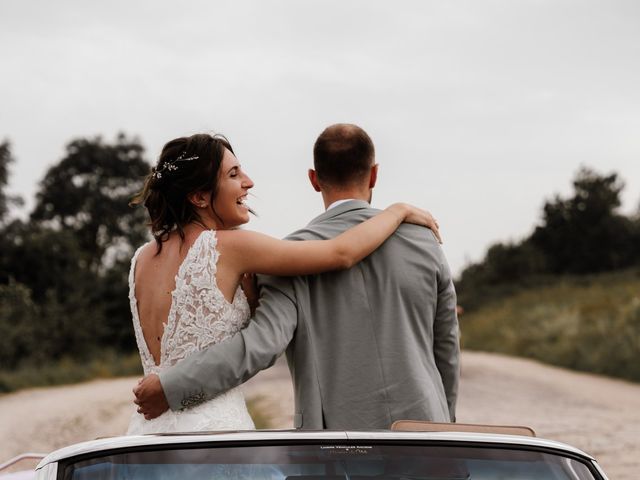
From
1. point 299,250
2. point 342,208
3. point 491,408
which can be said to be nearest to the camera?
point 299,250

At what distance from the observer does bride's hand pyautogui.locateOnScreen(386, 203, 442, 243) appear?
391cm

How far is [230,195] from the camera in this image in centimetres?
392

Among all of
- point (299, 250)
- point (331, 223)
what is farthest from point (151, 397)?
point (331, 223)

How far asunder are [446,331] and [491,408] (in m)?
12.7

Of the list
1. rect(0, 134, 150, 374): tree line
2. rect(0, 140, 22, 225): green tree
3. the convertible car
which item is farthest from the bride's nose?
rect(0, 140, 22, 225): green tree

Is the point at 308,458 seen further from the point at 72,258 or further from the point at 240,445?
the point at 72,258

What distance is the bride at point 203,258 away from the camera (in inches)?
143

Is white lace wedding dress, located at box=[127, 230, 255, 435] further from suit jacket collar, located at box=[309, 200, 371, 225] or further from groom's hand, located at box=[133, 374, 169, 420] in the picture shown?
suit jacket collar, located at box=[309, 200, 371, 225]

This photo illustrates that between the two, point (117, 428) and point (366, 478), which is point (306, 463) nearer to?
point (366, 478)

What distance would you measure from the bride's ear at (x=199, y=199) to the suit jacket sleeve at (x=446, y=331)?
92 centimetres

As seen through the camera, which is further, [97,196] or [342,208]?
[97,196]

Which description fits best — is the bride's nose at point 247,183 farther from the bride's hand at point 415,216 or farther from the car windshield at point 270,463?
the car windshield at point 270,463

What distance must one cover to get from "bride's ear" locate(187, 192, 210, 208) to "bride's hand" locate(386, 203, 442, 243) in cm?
70

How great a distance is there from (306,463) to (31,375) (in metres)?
23.3
